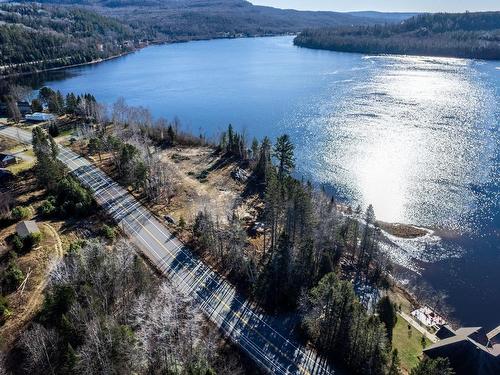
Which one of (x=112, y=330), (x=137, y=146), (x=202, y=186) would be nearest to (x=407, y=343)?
(x=112, y=330)

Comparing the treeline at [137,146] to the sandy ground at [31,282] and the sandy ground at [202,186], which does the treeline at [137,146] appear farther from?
the sandy ground at [31,282]

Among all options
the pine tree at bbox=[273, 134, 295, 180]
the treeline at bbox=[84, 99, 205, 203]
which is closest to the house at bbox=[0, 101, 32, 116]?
the treeline at bbox=[84, 99, 205, 203]

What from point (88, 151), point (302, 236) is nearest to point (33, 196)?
point (88, 151)

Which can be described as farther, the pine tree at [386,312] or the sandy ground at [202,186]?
the sandy ground at [202,186]

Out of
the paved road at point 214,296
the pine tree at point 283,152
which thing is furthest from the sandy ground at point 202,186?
the pine tree at point 283,152

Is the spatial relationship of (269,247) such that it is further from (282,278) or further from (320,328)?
(320,328)

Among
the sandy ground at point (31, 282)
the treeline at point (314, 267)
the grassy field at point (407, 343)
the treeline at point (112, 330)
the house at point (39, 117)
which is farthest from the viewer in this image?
the house at point (39, 117)
